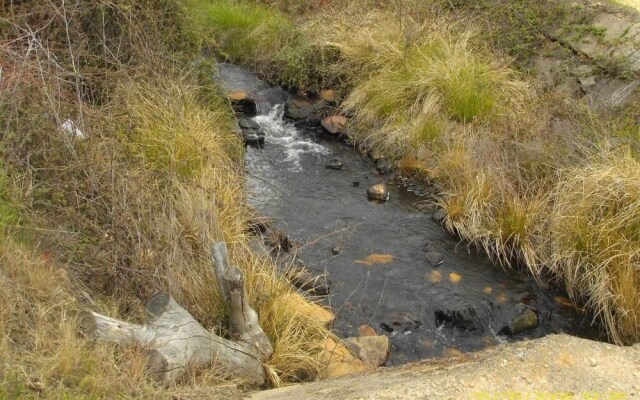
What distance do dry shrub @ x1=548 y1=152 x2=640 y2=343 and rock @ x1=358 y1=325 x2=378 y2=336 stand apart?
5.61 ft

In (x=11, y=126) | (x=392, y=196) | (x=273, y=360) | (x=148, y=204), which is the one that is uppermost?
(x=11, y=126)

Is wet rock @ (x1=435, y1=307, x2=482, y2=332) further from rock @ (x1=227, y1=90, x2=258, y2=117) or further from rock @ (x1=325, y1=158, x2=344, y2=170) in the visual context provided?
rock @ (x1=227, y1=90, x2=258, y2=117)

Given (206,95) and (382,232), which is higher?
(206,95)

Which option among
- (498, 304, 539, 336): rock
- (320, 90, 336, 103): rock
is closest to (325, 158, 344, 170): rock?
(320, 90, 336, 103): rock

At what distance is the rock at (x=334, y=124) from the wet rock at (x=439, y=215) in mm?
2206

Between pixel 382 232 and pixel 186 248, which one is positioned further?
pixel 382 232

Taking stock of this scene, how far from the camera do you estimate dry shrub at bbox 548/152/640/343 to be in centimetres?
551

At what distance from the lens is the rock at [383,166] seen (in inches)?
323

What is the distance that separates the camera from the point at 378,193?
7.66m

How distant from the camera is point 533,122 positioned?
768 centimetres

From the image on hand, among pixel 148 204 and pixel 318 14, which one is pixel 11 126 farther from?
pixel 318 14

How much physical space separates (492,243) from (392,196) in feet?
4.71

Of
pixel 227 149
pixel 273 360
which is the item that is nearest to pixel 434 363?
pixel 273 360

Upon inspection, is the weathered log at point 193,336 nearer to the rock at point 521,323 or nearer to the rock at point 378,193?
the rock at point 521,323
